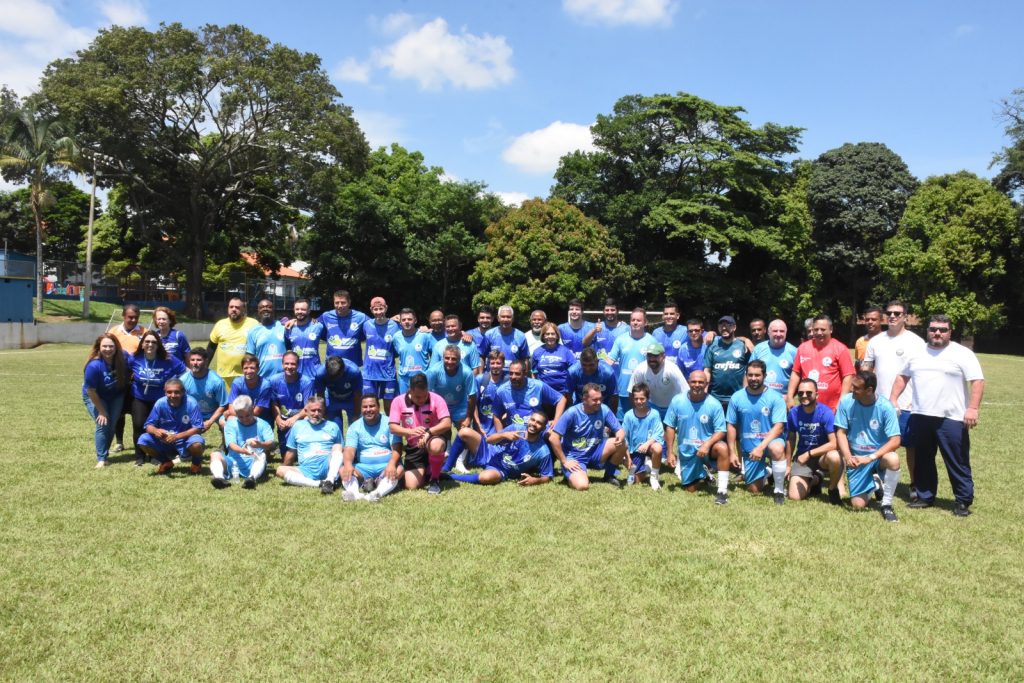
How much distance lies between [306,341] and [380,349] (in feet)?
3.08

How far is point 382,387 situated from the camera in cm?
935

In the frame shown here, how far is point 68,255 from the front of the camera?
5281 cm

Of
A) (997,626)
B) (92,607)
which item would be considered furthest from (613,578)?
(92,607)

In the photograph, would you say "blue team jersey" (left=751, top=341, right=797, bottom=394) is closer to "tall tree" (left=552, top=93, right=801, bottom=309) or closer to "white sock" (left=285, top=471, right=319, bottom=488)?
"white sock" (left=285, top=471, right=319, bottom=488)

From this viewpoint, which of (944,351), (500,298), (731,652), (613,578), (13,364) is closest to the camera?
(731,652)

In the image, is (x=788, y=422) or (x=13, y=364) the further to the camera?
(x=13, y=364)

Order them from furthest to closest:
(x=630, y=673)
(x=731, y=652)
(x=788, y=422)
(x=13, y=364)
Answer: (x=13, y=364), (x=788, y=422), (x=731, y=652), (x=630, y=673)

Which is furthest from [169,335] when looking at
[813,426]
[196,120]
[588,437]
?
[196,120]

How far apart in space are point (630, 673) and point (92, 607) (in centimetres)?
327

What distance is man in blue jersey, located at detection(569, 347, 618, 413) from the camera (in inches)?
Result: 324

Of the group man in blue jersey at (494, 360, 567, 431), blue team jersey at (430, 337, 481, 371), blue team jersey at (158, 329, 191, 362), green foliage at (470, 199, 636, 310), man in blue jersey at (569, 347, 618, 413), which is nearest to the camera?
man in blue jersey at (494, 360, 567, 431)

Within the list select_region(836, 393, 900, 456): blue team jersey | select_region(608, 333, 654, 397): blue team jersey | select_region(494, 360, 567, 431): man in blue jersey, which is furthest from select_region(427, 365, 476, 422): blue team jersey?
select_region(836, 393, 900, 456): blue team jersey

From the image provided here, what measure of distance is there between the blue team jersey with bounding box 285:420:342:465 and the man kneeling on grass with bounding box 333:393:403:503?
0.35 meters

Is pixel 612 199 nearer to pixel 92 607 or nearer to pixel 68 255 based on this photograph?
pixel 92 607
